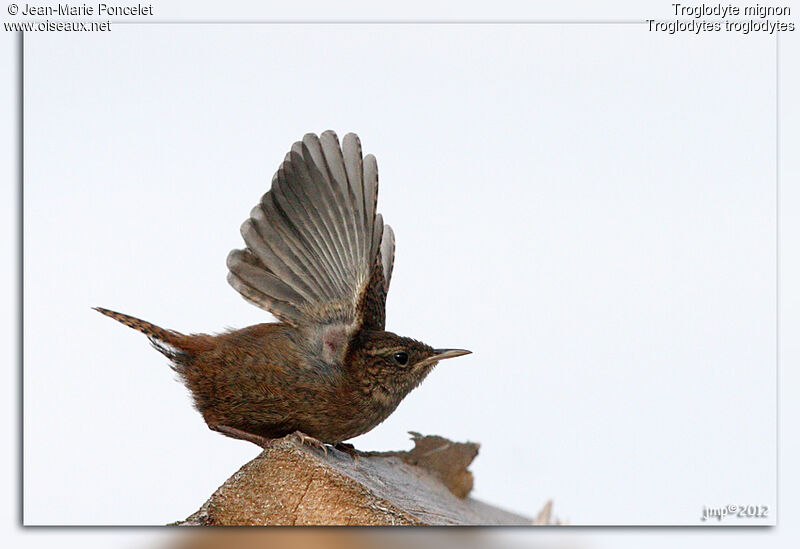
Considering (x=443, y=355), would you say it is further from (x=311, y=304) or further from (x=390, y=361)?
(x=311, y=304)

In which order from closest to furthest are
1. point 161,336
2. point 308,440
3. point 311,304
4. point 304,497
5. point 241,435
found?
point 304,497 < point 308,440 < point 241,435 < point 311,304 < point 161,336

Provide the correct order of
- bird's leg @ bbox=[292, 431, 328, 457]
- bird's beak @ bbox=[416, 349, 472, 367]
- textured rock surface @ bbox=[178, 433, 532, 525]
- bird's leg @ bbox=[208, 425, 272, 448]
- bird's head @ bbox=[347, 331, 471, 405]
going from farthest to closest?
bird's beak @ bbox=[416, 349, 472, 367] < bird's head @ bbox=[347, 331, 471, 405] < bird's leg @ bbox=[208, 425, 272, 448] < bird's leg @ bbox=[292, 431, 328, 457] < textured rock surface @ bbox=[178, 433, 532, 525]

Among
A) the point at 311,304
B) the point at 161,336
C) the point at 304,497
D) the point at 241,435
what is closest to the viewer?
the point at 304,497

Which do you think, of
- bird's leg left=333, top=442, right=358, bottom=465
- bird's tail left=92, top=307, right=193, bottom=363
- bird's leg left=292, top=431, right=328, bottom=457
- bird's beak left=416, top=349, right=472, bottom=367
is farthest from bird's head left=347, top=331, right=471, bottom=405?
bird's tail left=92, top=307, right=193, bottom=363

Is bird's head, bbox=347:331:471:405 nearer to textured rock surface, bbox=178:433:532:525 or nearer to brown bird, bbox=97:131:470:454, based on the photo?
brown bird, bbox=97:131:470:454

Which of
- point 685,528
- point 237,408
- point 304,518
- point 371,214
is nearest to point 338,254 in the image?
point 371,214

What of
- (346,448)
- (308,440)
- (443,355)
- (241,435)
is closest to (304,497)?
(308,440)

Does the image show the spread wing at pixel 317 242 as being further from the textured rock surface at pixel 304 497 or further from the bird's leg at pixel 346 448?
the textured rock surface at pixel 304 497
